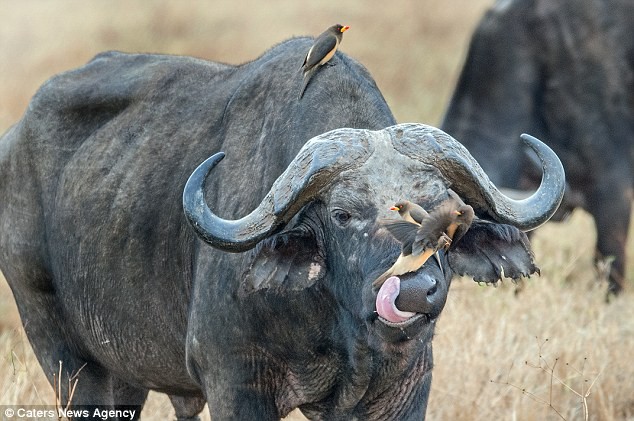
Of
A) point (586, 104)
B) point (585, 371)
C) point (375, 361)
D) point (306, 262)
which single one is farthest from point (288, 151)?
point (586, 104)

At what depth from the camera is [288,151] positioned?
4848 millimetres

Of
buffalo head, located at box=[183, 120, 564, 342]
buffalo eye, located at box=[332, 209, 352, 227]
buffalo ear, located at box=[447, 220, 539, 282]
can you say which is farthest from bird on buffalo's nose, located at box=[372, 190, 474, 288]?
buffalo ear, located at box=[447, 220, 539, 282]

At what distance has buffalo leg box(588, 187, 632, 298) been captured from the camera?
10.7m

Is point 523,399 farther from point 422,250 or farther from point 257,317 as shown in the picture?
point 422,250

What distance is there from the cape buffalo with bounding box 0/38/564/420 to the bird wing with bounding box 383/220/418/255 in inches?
3.6

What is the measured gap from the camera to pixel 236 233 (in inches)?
174

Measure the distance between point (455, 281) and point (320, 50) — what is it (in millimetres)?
4451

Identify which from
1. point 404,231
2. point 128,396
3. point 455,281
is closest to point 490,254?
point 404,231

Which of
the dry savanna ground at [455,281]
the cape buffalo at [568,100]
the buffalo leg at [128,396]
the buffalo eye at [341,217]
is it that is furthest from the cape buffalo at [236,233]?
the cape buffalo at [568,100]

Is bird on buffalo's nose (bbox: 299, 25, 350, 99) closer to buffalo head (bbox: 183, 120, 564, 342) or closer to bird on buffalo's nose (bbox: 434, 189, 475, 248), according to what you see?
buffalo head (bbox: 183, 120, 564, 342)

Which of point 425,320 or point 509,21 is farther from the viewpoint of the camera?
point 509,21

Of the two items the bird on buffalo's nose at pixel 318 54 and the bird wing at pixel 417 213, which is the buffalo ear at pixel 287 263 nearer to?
the bird wing at pixel 417 213

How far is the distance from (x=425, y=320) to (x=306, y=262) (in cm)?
60

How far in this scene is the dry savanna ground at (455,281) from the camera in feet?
21.1
